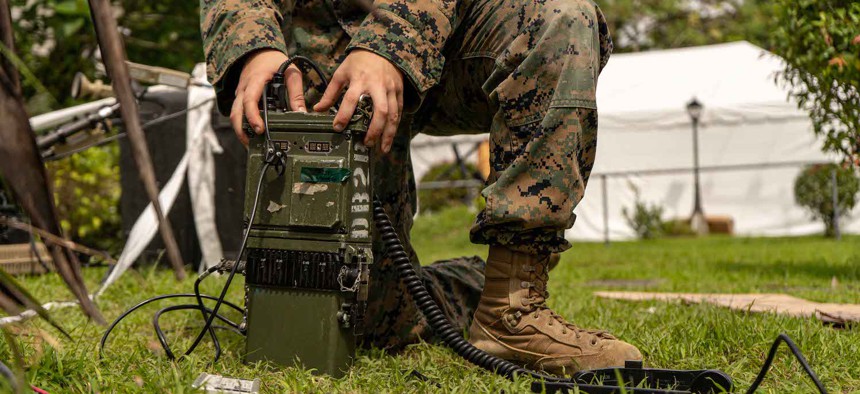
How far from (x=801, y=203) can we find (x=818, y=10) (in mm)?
8130

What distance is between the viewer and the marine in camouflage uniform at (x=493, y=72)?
5.25ft

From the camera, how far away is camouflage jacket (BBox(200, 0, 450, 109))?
160 centimetres

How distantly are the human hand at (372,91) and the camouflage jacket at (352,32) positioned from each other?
3cm

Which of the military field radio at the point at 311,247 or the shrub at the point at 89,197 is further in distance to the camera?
the shrub at the point at 89,197

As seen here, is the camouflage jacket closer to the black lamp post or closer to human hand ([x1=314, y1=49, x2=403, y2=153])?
human hand ([x1=314, y1=49, x2=403, y2=153])

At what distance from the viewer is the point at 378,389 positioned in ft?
4.89

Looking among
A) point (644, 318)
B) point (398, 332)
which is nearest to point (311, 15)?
point (398, 332)

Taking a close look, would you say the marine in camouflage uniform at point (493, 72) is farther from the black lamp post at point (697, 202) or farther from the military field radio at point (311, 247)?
the black lamp post at point (697, 202)

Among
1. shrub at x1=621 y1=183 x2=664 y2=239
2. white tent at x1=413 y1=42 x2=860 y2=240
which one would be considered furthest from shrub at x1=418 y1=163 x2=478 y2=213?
shrub at x1=621 y1=183 x2=664 y2=239

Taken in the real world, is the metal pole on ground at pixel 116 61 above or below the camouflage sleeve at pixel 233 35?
below

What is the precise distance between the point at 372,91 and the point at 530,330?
0.58m

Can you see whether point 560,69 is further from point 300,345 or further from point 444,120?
point 300,345

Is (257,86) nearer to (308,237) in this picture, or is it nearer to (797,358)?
(308,237)

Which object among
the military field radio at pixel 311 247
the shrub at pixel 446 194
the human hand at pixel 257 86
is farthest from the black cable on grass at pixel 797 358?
the shrub at pixel 446 194
